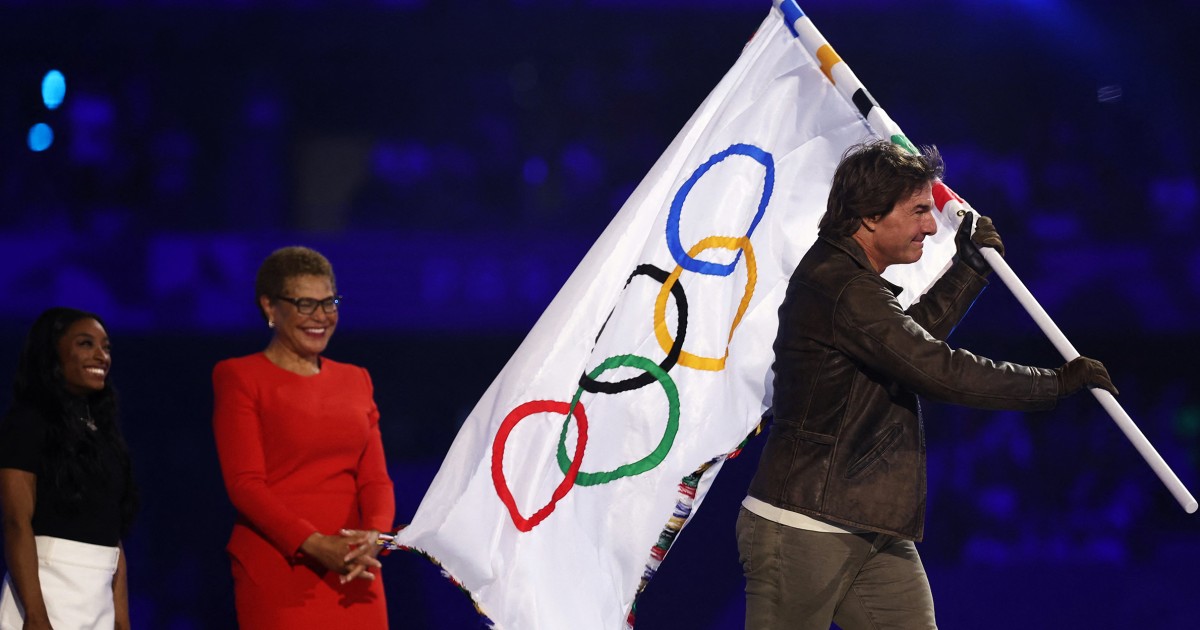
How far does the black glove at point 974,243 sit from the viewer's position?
249 cm

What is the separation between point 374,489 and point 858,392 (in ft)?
4.48

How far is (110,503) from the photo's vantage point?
118 inches

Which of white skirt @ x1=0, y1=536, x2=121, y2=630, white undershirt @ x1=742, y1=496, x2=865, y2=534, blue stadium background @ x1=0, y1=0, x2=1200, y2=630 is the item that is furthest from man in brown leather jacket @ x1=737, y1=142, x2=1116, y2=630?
blue stadium background @ x1=0, y1=0, x2=1200, y2=630

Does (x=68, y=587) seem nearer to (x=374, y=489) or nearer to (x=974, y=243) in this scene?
(x=374, y=489)

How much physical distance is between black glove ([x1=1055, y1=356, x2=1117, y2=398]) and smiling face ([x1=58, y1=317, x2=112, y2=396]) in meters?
2.23

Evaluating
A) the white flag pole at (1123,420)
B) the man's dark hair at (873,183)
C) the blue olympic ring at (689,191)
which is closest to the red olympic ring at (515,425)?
the blue olympic ring at (689,191)

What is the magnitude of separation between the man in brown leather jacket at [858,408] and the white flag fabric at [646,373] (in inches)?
11.3

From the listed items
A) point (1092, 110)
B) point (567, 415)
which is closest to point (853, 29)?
point (1092, 110)

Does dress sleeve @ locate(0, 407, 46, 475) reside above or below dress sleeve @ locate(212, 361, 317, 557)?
above

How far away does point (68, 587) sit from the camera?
288cm

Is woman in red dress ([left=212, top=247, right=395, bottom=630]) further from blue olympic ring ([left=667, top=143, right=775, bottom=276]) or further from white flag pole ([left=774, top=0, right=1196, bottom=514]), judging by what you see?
white flag pole ([left=774, top=0, right=1196, bottom=514])

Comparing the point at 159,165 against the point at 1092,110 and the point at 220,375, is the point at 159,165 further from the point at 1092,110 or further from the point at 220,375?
the point at 1092,110

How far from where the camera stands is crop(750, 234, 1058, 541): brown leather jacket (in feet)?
7.16

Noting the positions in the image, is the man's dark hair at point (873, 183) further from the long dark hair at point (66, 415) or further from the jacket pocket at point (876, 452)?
the long dark hair at point (66, 415)
